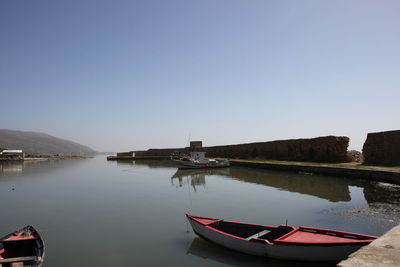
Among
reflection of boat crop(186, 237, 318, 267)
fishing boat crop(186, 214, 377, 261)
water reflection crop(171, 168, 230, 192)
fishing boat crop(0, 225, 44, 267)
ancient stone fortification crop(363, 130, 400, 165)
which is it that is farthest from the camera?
ancient stone fortification crop(363, 130, 400, 165)

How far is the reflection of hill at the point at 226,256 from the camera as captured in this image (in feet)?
23.6

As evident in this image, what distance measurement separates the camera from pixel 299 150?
40.5 metres

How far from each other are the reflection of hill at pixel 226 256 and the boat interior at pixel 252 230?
632 mm

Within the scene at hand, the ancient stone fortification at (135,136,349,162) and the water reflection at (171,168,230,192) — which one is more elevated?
the ancient stone fortification at (135,136,349,162)

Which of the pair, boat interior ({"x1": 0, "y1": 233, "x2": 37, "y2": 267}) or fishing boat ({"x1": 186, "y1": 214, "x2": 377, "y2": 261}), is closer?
fishing boat ({"x1": 186, "y1": 214, "x2": 377, "y2": 261})

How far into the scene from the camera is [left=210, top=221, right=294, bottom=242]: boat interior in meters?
8.10

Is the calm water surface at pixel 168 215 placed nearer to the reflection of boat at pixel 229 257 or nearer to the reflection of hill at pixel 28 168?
the reflection of boat at pixel 229 257

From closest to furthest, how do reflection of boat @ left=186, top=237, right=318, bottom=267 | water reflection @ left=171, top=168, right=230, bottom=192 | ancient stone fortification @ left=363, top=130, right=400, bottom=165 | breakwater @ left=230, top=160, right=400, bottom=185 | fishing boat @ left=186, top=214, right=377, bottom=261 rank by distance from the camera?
fishing boat @ left=186, top=214, right=377, bottom=261 → reflection of boat @ left=186, top=237, right=318, bottom=267 → breakwater @ left=230, top=160, right=400, bottom=185 → water reflection @ left=171, top=168, right=230, bottom=192 → ancient stone fortification @ left=363, top=130, right=400, bottom=165

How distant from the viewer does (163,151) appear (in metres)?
87.0

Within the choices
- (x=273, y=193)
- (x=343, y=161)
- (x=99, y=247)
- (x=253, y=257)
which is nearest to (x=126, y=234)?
(x=99, y=247)

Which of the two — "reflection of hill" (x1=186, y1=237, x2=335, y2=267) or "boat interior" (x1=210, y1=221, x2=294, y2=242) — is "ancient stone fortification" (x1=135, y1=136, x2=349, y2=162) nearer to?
"boat interior" (x1=210, y1=221, x2=294, y2=242)

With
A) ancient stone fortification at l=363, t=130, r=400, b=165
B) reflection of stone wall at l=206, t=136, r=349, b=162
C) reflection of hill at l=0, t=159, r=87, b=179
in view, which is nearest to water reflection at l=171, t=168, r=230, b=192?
reflection of stone wall at l=206, t=136, r=349, b=162

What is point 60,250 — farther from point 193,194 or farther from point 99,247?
point 193,194

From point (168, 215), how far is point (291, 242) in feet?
23.9
